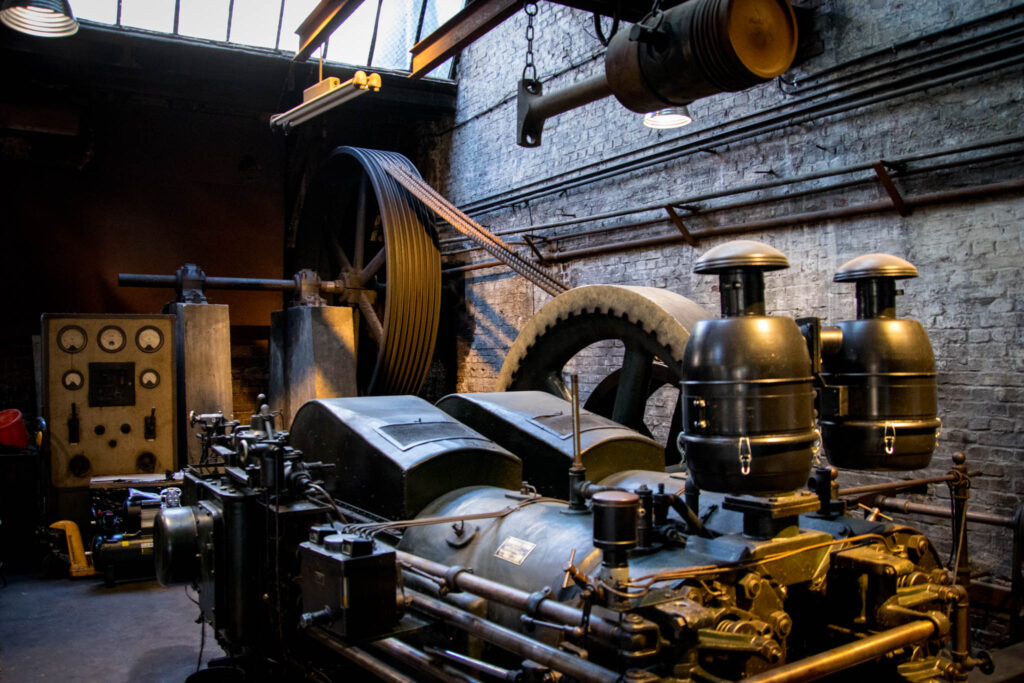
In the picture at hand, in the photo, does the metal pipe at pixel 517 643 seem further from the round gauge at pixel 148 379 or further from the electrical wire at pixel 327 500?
the round gauge at pixel 148 379

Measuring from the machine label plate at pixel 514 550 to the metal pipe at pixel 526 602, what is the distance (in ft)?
0.87

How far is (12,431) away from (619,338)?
4.55m

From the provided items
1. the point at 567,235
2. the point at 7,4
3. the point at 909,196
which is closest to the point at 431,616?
the point at 909,196

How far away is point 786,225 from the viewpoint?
5.21 metres

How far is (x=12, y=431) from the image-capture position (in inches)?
238

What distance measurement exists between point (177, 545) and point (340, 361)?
5000 mm

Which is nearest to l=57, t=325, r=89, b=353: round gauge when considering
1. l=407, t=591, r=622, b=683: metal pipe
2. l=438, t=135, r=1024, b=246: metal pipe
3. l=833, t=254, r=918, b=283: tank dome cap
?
l=438, t=135, r=1024, b=246: metal pipe

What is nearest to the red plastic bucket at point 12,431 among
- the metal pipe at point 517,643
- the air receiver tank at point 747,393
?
the metal pipe at point 517,643

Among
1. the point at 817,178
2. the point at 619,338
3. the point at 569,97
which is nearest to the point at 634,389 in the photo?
the point at 619,338

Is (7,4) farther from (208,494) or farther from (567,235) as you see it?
(567,235)

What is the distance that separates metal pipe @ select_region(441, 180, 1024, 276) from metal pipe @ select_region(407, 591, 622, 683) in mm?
3537

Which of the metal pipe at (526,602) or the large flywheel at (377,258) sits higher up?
the large flywheel at (377,258)

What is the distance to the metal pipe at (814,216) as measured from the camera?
4.13 meters

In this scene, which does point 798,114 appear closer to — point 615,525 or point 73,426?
point 615,525
